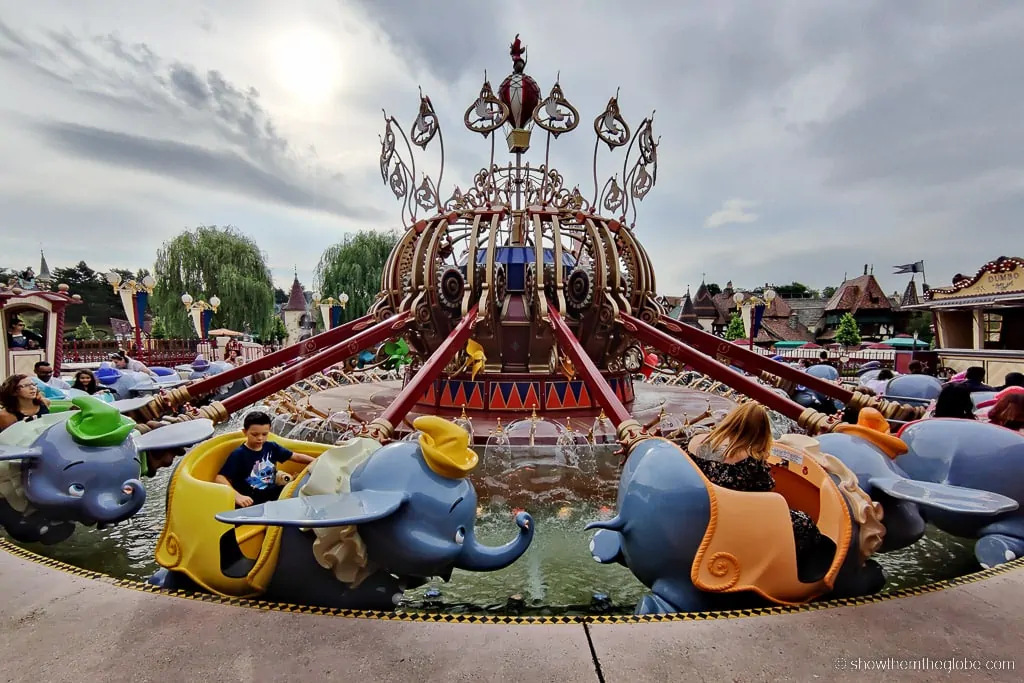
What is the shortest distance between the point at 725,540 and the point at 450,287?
6072 millimetres

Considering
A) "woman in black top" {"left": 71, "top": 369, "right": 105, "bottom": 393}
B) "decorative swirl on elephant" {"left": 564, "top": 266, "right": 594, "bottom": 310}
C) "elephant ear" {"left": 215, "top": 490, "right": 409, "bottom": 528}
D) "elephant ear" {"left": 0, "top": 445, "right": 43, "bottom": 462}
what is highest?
"decorative swirl on elephant" {"left": 564, "top": 266, "right": 594, "bottom": 310}

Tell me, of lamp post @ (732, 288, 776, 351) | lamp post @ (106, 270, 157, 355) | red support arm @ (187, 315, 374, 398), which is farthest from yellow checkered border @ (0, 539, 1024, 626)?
lamp post @ (106, 270, 157, 355)

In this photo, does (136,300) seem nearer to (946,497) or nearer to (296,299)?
(946,497)

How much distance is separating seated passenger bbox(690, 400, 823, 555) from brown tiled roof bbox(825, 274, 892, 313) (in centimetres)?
4775

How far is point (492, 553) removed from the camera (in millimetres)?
3201

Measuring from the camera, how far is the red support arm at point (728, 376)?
5.04 metres

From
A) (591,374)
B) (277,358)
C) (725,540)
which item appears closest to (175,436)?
(277,358)

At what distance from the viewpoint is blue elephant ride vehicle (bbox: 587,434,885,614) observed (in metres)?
2.93

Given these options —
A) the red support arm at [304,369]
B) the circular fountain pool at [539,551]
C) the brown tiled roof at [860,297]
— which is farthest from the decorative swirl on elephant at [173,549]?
the brown tiled roof at [860,297]

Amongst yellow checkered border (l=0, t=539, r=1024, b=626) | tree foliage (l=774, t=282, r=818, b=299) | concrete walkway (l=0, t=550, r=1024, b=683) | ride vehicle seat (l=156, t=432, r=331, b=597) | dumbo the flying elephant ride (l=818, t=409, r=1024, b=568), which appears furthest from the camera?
tree foliage (l=774, t=282, r=818, b=299)

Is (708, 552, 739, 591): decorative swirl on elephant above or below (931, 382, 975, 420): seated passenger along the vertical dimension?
below

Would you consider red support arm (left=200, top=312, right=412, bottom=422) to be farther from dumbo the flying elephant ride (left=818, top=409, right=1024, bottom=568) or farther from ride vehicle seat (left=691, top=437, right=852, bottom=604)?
dumbo the flying elephant ride (left=818, top=409, right=1024, bottom=568)

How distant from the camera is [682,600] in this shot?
304 cm

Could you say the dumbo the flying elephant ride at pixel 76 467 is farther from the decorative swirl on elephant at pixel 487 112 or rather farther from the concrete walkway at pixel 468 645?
the decorative swirl on elephant at pixel 487 112
